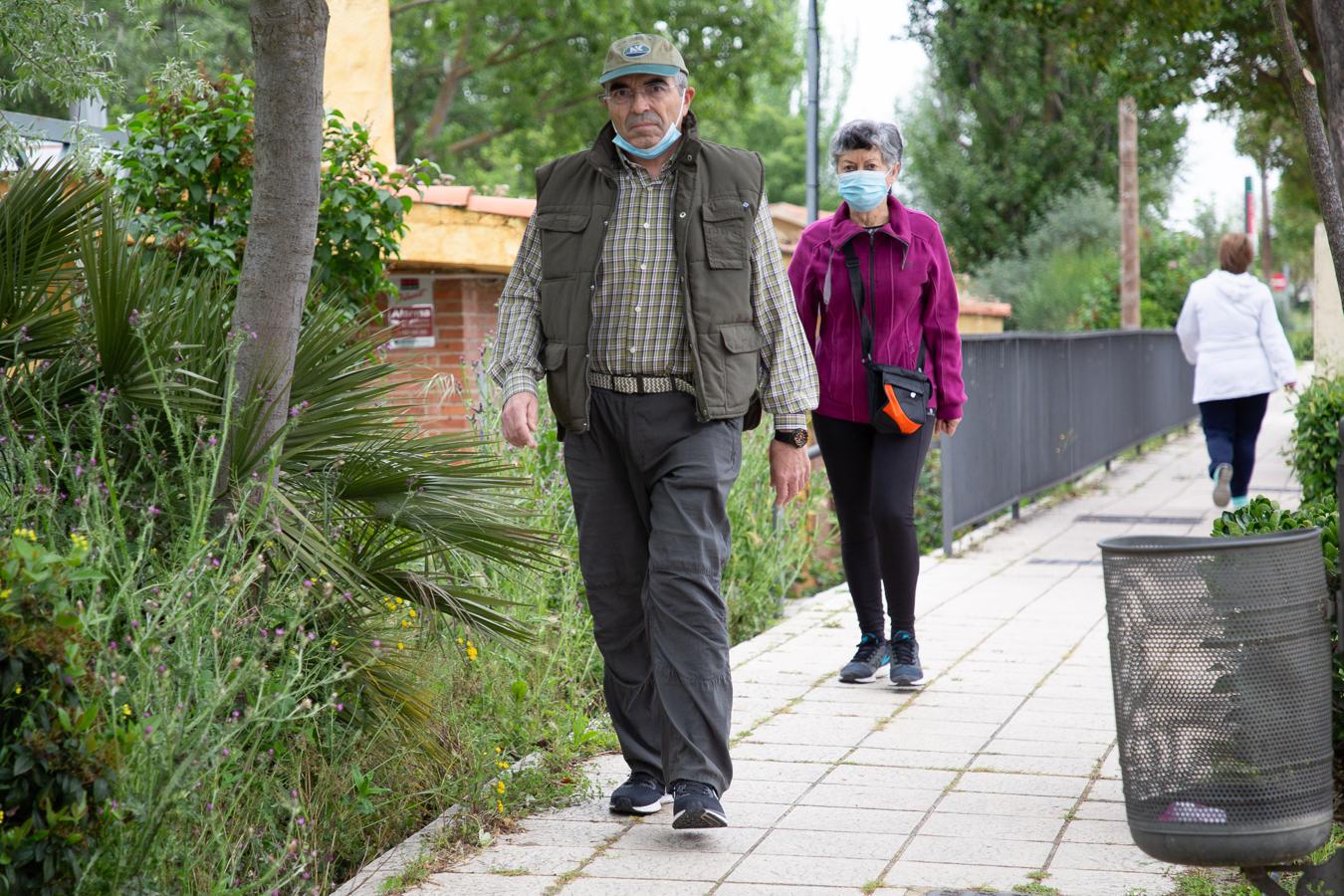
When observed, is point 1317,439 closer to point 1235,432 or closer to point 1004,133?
point 1235,432

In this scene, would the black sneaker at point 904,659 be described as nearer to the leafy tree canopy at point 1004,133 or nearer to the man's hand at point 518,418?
the man's hand at point 518,418

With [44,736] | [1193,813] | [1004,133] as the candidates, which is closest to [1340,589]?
[1193,813]

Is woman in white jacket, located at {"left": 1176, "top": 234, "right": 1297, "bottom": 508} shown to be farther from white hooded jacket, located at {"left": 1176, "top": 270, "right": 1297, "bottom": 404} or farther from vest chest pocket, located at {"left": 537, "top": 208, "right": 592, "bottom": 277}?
vest chest pocket, located at {"left": 537, "top": 208, "right": 592, "bottom": 277}

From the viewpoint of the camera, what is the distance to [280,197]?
420 cm

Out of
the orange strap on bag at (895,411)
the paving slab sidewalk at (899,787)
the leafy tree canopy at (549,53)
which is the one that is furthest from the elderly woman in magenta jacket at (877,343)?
the leafy tree canopy at (549,53)

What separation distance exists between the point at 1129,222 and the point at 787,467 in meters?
18.8

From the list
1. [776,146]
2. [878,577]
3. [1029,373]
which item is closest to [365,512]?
[878,577]

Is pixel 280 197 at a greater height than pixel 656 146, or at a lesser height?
lesser

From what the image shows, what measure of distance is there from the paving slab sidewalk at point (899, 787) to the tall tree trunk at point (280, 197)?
4.44 ft

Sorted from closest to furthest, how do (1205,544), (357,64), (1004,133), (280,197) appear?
(1205,544) → (280,197) → (357,64) → (1004,133)

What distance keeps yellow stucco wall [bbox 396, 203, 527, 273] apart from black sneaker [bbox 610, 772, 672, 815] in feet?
20.7

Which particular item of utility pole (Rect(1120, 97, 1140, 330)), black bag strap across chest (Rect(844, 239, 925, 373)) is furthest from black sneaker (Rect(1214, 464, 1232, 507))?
utility pole (Rect(1120, 97, 1140, 330))

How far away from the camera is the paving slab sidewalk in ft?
13.3

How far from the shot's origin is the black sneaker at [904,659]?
6.32m
